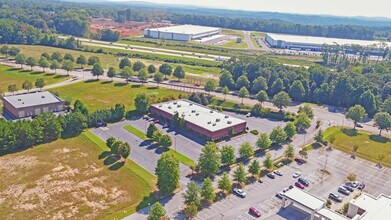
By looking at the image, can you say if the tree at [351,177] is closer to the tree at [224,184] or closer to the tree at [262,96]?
the tree at [224,184]

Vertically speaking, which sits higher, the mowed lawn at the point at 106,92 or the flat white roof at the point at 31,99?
the flat white roof at the point at 31,99

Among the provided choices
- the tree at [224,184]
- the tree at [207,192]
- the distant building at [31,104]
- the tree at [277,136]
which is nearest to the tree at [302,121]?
the tree at [277,136]

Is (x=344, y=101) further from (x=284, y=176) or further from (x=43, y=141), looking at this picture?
(x=43, y=141)

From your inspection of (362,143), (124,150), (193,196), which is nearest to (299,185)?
(193,196)

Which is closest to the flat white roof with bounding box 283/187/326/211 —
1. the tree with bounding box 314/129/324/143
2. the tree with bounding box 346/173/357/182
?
the tree with bounding box 346/173/357/182

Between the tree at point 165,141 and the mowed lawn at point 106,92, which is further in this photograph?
the mowed lawn at point 106,92

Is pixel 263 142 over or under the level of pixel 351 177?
over

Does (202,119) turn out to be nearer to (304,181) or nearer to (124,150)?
(124,150)

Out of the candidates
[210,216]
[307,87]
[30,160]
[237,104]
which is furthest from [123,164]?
[307,87]
